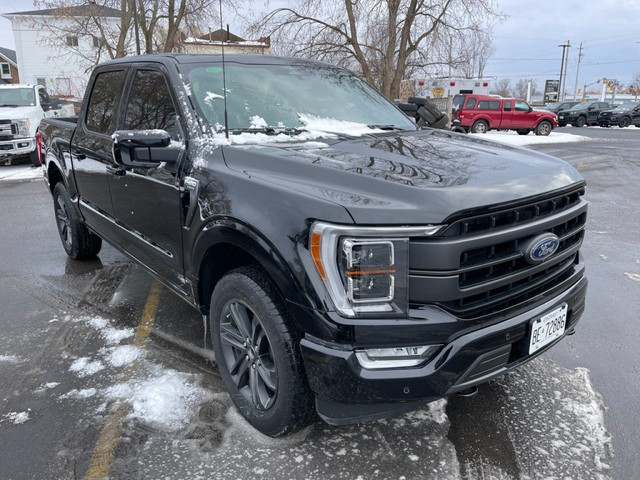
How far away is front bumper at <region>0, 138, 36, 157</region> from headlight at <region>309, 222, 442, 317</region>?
13249 millimetres

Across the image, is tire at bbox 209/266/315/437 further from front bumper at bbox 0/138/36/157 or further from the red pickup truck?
the red pickup truck

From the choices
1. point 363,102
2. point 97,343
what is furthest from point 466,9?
point 97,343

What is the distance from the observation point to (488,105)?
24.1 meters

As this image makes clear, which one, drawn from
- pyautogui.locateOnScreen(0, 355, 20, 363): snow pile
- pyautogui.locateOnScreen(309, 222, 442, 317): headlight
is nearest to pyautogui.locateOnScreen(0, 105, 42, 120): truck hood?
pyautogui.locateOnScreen(0, 355, 20, 363): snow pile

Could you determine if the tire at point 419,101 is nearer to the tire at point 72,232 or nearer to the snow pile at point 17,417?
the tire at point 72,232

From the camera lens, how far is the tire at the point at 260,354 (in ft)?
7.62

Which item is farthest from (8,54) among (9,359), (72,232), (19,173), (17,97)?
(9,359)

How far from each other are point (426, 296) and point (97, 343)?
103 inches

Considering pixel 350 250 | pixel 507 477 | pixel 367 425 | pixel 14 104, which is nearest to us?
pixel 350 250

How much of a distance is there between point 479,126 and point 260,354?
933 inches

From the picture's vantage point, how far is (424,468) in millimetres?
2430

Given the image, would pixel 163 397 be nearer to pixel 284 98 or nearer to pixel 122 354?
pixel 122 354

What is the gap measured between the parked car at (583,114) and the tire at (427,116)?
3316 centimetres

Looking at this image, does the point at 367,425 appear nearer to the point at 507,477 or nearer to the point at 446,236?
the point at 507,477
